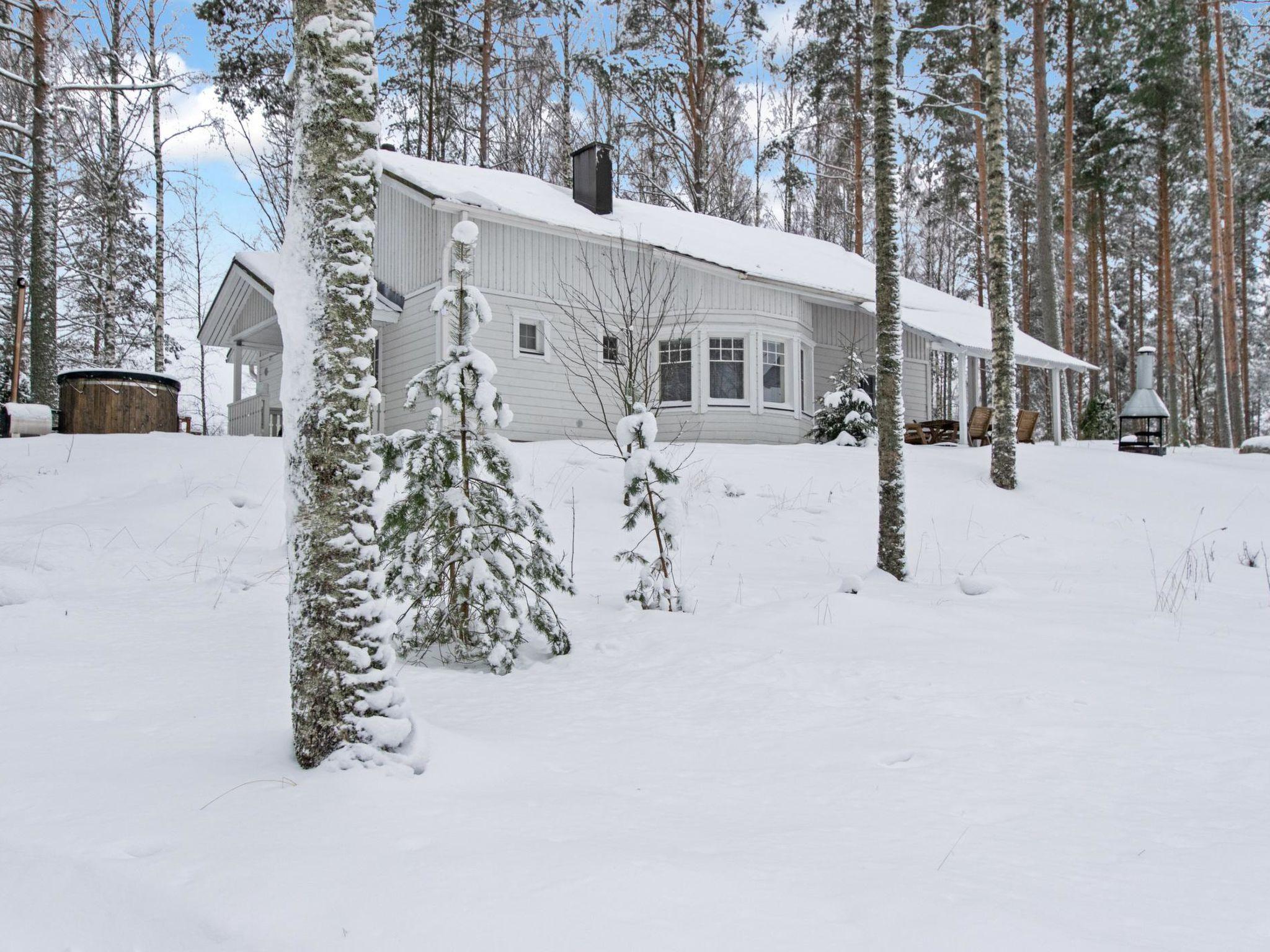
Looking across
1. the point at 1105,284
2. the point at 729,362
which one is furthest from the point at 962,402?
the point at 1105,284

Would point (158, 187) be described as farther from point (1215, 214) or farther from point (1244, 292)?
point (1244, 292)

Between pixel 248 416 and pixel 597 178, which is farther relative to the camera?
pixel 248 416

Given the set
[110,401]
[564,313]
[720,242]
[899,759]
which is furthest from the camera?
[720,242]

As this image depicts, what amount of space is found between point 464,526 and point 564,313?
33.2ft

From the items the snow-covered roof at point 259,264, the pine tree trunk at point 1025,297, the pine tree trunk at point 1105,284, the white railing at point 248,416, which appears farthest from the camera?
the pine tree trunk at point 1025,297

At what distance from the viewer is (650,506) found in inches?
219

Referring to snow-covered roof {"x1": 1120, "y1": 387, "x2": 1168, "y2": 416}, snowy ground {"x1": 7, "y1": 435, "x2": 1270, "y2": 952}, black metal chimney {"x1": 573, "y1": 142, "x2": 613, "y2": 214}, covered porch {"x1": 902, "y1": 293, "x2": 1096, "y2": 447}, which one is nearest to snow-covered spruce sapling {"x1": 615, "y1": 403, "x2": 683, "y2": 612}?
snowy ground {"x1": 7, "y1": 435, "x2": 1270, "y2": 952}

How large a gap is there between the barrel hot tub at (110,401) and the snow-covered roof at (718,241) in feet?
17.3

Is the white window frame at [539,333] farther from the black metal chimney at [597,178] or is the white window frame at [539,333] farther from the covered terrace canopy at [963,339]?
the covered terrace canopy at [963,339]

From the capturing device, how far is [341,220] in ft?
9.14

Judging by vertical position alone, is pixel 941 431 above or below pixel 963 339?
below

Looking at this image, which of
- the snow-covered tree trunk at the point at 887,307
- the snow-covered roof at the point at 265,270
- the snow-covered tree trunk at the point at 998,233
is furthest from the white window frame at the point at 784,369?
the snow-covered tree trunk at the point at 887,307

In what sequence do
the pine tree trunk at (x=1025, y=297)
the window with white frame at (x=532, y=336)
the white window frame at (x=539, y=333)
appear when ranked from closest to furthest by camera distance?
1. the white window frame at (x=539, y=333)
2. the window with white frame at (x=532, y=336)
3. the pine tree trunk at (x=1025, y=297)

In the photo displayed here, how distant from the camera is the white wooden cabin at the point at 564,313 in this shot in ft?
44.9
